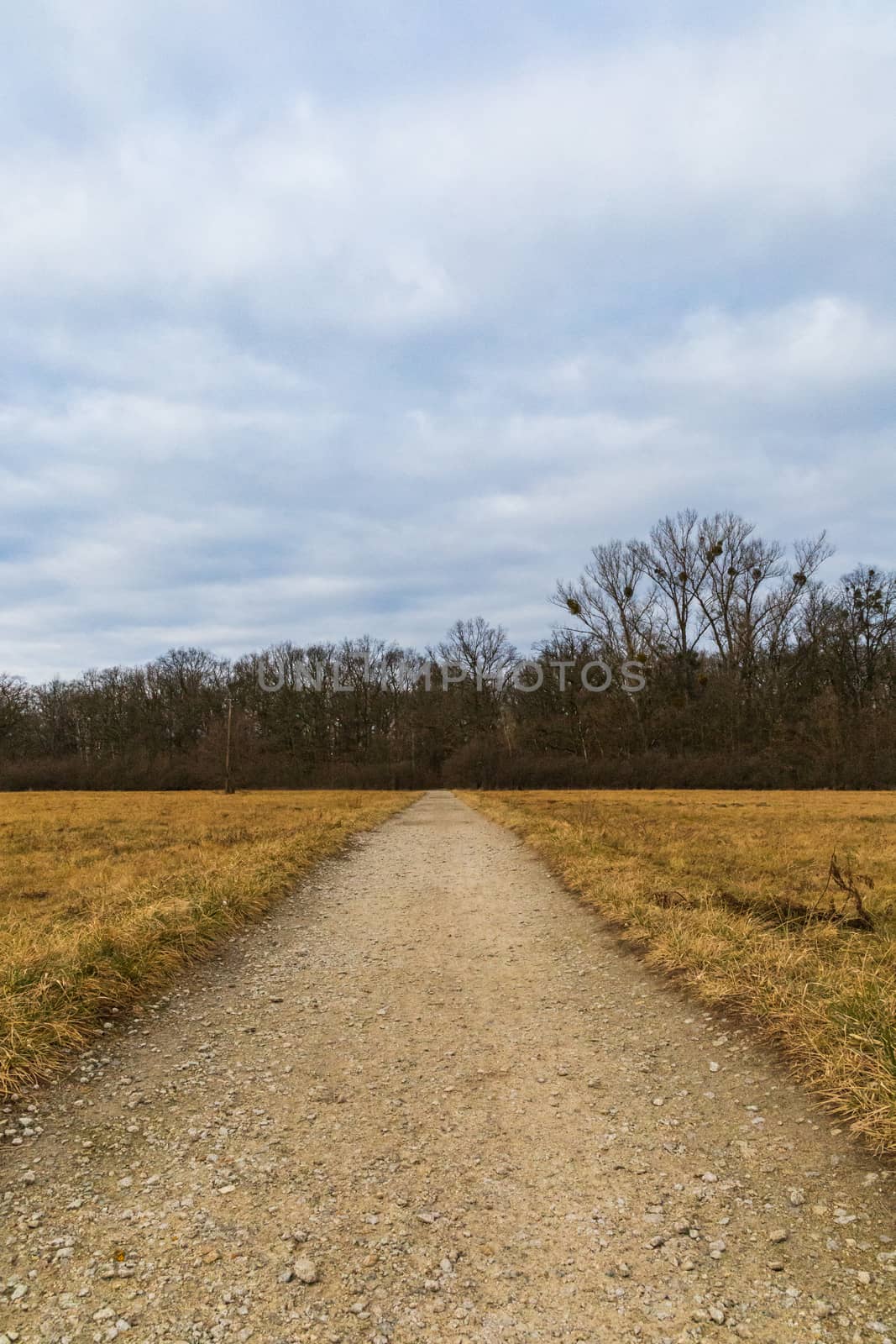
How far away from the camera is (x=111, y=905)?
7738 millimetres

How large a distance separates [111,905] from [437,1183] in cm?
606

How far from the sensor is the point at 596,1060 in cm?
411

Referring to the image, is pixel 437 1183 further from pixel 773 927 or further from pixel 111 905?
pixel 111 905

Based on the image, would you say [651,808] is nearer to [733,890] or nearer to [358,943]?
[733,890]

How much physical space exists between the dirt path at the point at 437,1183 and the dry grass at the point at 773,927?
273 mm

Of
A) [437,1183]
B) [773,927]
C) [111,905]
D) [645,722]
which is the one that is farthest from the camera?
[645,722]

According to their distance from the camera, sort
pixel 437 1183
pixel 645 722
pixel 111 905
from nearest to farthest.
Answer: pixel 437 1183 < pixel 111 905 < pixel 645 722

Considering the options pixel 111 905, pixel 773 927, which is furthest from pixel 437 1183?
pixel 111 905

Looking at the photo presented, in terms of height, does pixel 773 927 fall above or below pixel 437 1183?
below

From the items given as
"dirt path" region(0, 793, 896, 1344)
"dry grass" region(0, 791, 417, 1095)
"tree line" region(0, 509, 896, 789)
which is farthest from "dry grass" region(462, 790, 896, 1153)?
"tree line" region(0, 509, 896, 789)

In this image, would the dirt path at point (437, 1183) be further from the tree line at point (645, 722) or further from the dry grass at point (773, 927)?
the tree line at point (645, 722)

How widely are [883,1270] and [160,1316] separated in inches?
91.1

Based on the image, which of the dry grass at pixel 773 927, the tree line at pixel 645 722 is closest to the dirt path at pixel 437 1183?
the dry grass at pixel 773 927

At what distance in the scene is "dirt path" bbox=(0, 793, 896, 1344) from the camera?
7.22ft
